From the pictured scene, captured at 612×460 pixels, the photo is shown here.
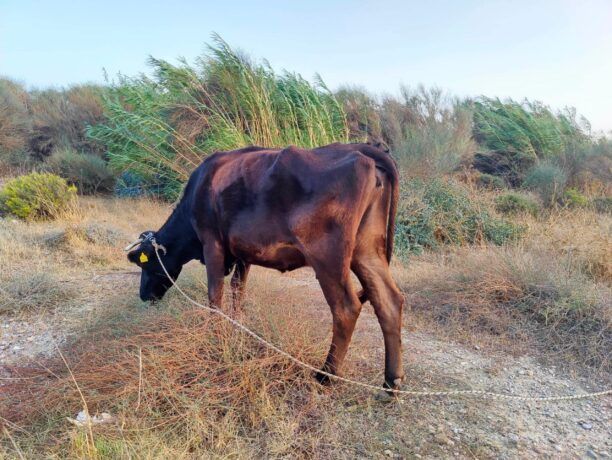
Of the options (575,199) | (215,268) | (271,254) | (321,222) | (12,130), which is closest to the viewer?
(321,222)

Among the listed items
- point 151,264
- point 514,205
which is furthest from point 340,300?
point 514,205

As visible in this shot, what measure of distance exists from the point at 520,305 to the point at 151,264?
3.71m

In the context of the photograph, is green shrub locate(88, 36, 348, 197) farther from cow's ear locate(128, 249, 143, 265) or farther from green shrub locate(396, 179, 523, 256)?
cow's ear locate(128, 249, 143, 265)

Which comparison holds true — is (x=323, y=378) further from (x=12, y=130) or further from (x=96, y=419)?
(x=12, y=130)

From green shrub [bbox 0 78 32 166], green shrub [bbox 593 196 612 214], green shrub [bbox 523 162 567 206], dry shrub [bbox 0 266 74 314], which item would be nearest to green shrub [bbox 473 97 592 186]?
green shrub [bbox 523 162 567 206]

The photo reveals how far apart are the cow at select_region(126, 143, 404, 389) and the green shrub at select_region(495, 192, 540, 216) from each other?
679 cm

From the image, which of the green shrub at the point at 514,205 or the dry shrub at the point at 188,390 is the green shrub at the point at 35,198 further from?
the green shrub at the point at 514,205

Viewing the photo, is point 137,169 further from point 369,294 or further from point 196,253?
point 369,294

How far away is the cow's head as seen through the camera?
3.89m

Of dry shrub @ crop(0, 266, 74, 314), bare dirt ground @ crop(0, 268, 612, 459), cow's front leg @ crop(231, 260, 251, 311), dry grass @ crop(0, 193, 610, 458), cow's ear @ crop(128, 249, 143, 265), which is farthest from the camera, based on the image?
dry shrub @ crop(0, 266, 74, 314)

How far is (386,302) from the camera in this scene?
302 cm

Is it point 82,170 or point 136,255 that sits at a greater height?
point 82,170

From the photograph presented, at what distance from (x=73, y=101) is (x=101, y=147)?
11.4 ft

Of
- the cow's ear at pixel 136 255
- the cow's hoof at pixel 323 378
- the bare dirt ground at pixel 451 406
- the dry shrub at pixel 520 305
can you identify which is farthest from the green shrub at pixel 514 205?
the cow's ear at pixel 136 255
